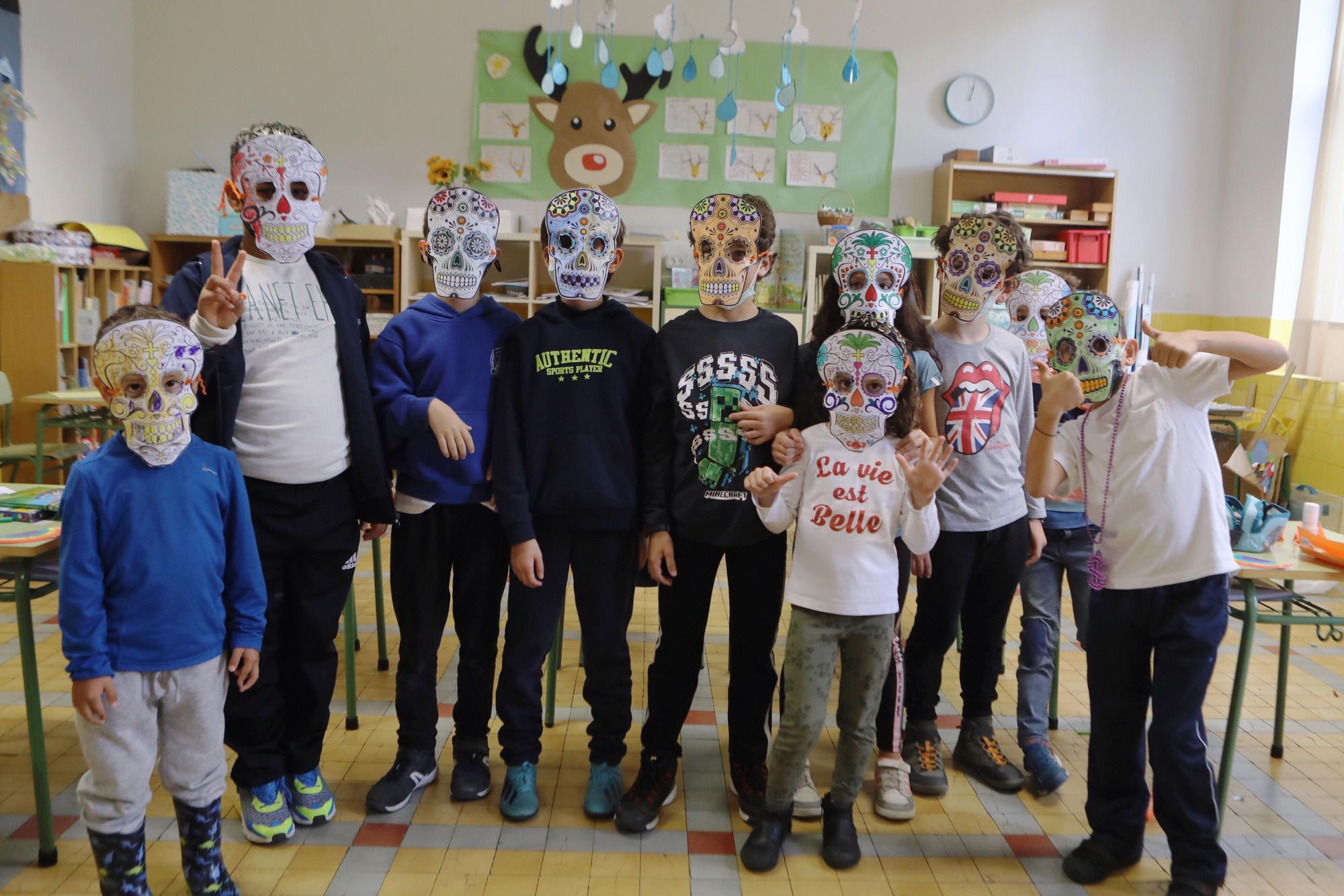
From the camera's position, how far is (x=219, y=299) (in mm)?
1827

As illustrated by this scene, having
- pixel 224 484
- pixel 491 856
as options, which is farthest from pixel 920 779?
pixel 224 484

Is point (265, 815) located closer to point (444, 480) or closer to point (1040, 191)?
point (444, 480)

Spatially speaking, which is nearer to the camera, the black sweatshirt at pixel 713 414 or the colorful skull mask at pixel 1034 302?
the black sweatshirt at pixel 713 414

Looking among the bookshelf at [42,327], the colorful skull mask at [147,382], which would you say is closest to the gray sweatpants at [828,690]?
the colorful skull mask at [147,382]

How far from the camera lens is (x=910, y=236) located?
5.37 meters

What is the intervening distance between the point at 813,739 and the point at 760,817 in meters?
0.23

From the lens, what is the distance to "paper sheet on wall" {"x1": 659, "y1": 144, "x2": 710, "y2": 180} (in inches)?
224

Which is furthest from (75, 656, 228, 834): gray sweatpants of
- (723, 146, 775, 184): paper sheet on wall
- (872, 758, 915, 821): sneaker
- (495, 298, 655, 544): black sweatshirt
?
(723, 146, 775, 184): paper sheet on wall

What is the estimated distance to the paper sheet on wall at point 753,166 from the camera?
18.7 feet

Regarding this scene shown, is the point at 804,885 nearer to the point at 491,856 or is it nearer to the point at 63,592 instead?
the point at 491,856

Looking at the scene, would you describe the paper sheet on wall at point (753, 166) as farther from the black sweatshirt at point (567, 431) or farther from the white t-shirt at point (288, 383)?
the white t-shirt at point (288, 383)

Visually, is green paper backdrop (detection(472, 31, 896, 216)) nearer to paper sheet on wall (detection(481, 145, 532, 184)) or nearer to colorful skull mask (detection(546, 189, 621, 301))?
paper sheet on wall (detection(481, 145, 532, 184))

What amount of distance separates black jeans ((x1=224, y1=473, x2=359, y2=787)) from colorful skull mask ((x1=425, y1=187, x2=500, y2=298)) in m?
0.51

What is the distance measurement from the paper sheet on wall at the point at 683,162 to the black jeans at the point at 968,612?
388 centimetres
